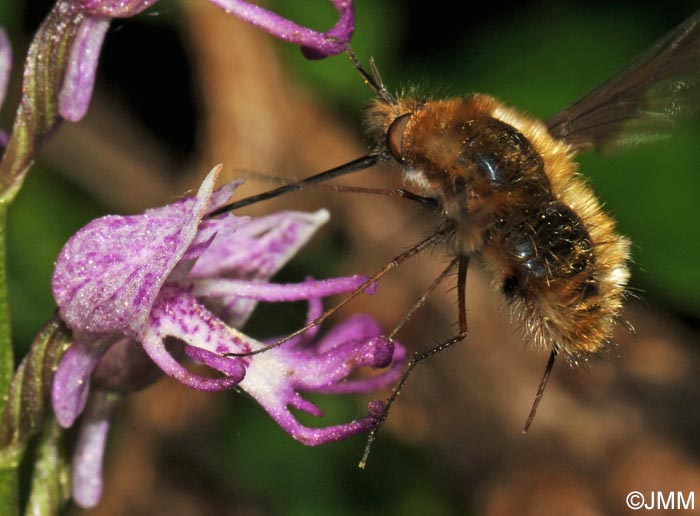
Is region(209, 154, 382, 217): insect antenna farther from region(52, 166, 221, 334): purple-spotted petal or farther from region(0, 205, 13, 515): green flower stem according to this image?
region(0, 205, 13, 515): green flower stem

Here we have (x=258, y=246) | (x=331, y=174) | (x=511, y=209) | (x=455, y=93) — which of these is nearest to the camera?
(x=511, y=209)

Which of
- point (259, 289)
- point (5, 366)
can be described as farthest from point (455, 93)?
point (5, 366)

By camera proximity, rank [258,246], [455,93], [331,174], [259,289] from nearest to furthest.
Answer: [331,174]
[259,289]
[258,246]
[455,93]

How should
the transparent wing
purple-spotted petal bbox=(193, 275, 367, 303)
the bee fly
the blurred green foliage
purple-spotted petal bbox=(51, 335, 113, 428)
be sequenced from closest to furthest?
the bee fly < purple-spotted petal bbox=(51, 335, 113, 428) < purple-spotted petal bbox=(193, 275, 367, 303) < the transparent wing < the blurred green foliage

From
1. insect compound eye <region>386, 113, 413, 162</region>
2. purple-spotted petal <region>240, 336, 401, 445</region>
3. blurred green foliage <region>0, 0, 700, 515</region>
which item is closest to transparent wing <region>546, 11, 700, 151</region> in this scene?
insect compound eye <region>386, 113, 413, 162</region>

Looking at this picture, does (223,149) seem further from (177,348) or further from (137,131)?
(177,348)

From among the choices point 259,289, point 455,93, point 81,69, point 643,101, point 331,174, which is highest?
point 455,93

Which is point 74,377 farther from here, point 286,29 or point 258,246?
point 286,29
